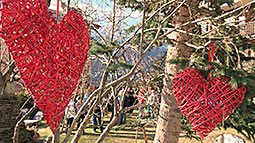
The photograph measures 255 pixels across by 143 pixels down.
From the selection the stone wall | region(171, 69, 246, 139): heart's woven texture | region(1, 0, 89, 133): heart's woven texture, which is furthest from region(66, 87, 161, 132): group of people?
the stone wall

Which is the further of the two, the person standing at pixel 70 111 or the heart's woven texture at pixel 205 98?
the person standing at pixel 70 111

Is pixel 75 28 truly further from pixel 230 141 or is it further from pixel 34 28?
pixel 230 141

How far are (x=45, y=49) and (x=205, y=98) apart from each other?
1.47m

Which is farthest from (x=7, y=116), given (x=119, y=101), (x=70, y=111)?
(x=119, y=101)

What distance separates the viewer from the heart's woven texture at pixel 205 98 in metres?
1.91

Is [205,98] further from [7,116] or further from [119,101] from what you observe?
[119,101]

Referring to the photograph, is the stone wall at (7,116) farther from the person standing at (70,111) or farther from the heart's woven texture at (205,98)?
the heart's woven texture at (205,98)

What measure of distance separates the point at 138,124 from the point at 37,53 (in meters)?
2.78

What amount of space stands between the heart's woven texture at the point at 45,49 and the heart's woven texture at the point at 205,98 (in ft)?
3.84

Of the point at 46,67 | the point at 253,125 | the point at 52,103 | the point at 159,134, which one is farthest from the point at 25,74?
the point at 253,125

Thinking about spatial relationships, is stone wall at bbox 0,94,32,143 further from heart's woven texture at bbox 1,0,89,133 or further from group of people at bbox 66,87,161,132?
heart's woven texture at bbox 1,0,89,133

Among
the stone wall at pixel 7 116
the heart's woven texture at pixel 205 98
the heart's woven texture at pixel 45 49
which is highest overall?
the heart's woven texture at pixel 45 49

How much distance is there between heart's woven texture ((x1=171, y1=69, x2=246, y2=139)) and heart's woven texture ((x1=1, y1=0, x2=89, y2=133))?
1.17 metres

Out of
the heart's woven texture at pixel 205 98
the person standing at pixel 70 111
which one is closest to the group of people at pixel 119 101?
the person standing at pixel 70 111
